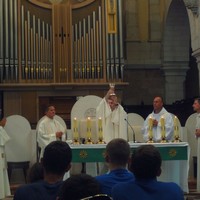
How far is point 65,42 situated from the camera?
45.4 feet

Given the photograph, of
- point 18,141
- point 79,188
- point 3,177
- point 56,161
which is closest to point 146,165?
point 56,161

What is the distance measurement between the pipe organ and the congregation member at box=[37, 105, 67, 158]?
3696 mm

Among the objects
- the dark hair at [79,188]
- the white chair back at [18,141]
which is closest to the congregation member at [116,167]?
the dark hair at [79,188]

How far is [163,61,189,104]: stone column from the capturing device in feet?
50.4

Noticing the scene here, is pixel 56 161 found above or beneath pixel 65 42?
beneath

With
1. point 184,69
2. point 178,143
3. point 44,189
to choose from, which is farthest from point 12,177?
point 44,189

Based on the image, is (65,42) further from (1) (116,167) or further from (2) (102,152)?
(1) (116,167)

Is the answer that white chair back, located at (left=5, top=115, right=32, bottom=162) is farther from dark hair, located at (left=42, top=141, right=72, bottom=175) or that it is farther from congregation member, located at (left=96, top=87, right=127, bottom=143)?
dark hair, located at (left=42, top=141, right=72, bottom=175)

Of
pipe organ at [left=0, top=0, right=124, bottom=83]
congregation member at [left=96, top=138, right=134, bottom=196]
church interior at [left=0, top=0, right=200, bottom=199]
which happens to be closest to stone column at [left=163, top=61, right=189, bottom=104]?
church interior at [left=0, top=0, right=200, bottom=199]

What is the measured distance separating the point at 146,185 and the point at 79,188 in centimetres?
93

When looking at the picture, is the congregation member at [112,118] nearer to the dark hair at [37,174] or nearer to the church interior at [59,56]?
the church interior at [59,56]

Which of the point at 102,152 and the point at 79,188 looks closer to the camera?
the point at 79,188

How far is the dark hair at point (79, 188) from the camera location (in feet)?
8.02

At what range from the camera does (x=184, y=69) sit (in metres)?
15.6
